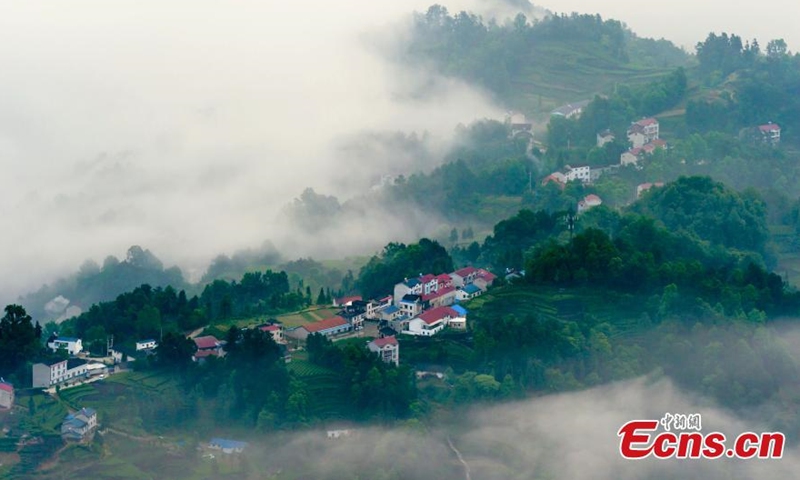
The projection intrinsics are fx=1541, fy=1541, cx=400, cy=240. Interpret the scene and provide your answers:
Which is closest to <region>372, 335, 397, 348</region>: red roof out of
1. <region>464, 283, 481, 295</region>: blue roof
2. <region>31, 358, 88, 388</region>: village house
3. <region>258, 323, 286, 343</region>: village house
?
<region>258, 323, 286, 343</region>: village house

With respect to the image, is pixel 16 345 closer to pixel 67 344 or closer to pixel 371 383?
pixel 67 344

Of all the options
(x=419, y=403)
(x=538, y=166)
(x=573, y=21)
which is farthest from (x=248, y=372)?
(x=573, y=21)

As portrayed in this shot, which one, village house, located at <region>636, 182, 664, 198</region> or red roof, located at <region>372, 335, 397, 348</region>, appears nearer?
red roof, located at <region>372, 335, 397, 348</region>

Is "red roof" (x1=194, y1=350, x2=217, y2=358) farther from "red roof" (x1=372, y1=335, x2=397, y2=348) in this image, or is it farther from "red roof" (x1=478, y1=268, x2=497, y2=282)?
"red roof" (x1=478, y1=268, x2=497, y2=282)

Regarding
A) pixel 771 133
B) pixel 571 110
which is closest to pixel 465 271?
pixel 771 133

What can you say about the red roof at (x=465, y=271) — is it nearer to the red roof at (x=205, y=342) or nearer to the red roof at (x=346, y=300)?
the red roof at (x=346, y=300)

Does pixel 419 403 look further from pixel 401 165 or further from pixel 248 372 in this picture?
pixel 401 165
